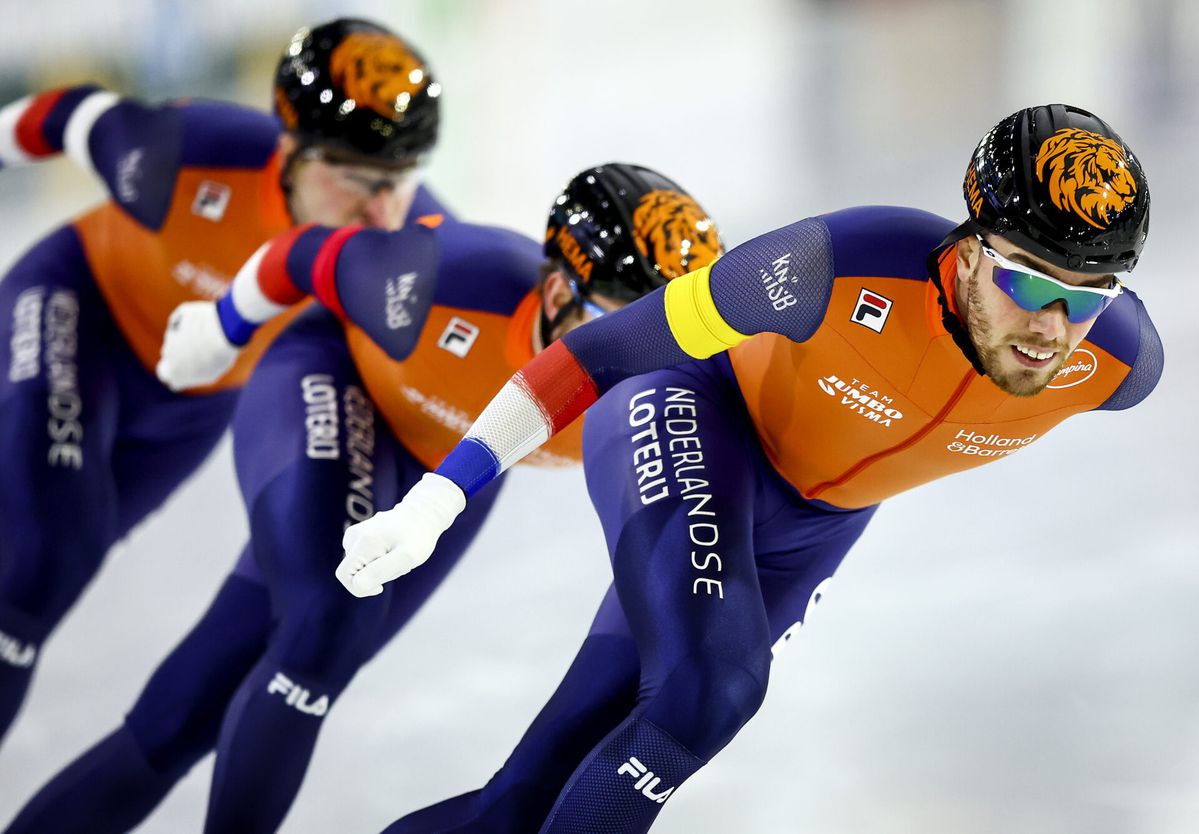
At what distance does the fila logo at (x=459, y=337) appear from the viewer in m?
3.68

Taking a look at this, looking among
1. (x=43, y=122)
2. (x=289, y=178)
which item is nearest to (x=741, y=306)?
(x=289, y=178)

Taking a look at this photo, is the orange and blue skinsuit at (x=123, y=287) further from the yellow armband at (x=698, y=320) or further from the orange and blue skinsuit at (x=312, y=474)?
the yellow armband at (x=698, y=320)

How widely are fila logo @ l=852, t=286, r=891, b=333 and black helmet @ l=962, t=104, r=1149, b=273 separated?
0.24 meters

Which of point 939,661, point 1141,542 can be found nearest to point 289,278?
point 939,661

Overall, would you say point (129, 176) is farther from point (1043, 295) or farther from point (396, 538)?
point (1043, 295)

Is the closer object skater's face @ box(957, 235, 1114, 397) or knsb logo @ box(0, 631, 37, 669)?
skater's face @ box(957, 235, 1114, 397)

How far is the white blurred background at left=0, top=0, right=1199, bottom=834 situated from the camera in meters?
3.87

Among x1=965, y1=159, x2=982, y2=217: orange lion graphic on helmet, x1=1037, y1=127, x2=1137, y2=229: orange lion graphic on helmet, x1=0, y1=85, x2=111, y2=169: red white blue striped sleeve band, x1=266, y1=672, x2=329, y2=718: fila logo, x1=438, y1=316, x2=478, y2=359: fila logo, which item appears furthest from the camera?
x1=0, y1=85, x2=111, y2=169: red white blue striped sleeve band

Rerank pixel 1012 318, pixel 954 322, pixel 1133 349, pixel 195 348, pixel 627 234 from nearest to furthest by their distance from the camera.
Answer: pixel 1012 318 → pixel 954 322 → pixel 1133 349 → pixel 627 234 → pixel 195 348

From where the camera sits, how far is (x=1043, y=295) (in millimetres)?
2721

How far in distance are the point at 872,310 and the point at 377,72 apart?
1728 mm

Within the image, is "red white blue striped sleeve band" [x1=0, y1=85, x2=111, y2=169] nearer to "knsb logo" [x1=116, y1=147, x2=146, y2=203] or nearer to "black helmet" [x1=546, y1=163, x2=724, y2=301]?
"knsb logo" [x1=116, y1=147, x2=146, y2=203]

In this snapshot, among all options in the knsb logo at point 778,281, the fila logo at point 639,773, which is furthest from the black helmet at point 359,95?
the fila logo at point 639,773

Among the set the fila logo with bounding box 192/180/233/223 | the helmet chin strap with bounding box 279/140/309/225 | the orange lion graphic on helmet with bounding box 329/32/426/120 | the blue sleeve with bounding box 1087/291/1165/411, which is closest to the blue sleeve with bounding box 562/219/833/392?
the blue sleeve with bounding box 1087/291/1165/411
